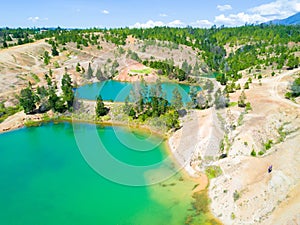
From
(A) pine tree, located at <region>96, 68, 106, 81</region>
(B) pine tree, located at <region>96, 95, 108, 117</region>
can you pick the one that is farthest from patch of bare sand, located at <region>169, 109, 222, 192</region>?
(A) pine tree, located at <region>96, 68, 106, 81</region>

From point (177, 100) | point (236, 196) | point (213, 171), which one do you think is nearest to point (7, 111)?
point (177, 100)

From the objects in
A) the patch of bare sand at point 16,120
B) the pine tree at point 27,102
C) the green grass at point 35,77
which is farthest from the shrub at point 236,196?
the green grass at point 35,77

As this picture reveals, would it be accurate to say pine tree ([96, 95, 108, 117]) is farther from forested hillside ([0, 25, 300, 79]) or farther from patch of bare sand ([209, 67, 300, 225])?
forested hillside ([0, 25, 300, 79])

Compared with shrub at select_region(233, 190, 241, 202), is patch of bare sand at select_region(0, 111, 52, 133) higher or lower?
lower

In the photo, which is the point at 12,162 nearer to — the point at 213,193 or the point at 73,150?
the point at 73,150

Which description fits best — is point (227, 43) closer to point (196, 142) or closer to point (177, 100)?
point (177, 100)

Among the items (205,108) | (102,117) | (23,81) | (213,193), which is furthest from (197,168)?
(23,81)

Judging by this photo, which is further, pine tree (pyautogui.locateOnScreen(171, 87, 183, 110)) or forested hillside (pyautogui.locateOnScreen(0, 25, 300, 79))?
forested hillside (pyautogui.locateOnScreen(0, 25, 300, 79))
